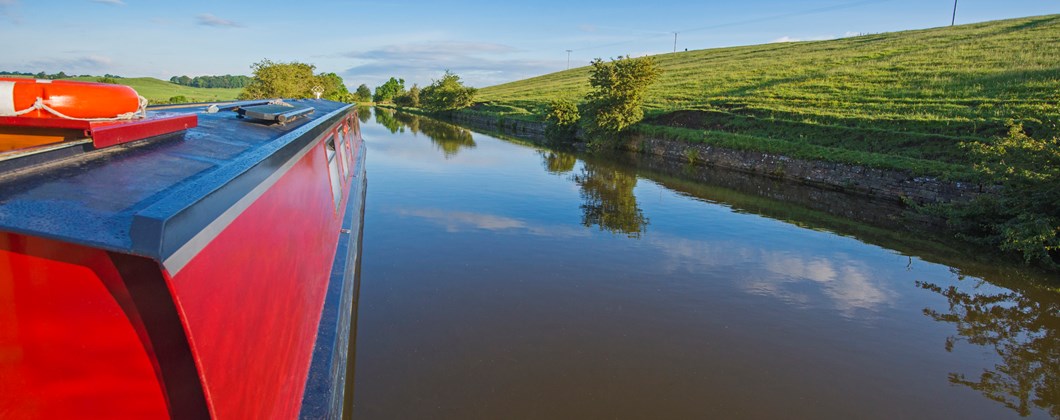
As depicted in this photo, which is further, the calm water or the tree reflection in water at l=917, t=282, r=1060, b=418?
the tree reflection in water at l=917, t=282, r=1060, b=418

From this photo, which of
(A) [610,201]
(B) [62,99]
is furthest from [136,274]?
(A) [610,201]

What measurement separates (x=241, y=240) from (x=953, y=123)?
17.0m

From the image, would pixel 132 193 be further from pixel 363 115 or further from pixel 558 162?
pixel 363 115

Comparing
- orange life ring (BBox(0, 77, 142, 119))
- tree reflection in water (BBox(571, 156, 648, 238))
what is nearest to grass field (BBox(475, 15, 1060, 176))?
A: tree reflection in water (BBox(571, 156, 648, 238))

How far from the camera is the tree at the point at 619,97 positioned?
67.0 feet

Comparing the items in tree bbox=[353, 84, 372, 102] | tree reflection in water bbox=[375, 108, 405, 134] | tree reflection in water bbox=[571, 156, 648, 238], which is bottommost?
tree reflection in water bbox=[571, 156, 648, 238]

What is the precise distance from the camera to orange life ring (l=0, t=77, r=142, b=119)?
5.45 ft

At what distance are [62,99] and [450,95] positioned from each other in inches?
1828

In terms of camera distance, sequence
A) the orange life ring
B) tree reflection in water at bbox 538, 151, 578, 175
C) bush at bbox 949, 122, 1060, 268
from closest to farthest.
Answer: the orange life ring, bush at bbox 949, 122, 1060, 268, tree reflection in water at bbox 538, 151, 578, 175

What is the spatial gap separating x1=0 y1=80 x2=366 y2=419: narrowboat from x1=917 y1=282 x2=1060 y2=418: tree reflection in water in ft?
15.4

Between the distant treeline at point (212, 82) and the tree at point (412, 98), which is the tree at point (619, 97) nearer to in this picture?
the distant treeline at point (212, 82)

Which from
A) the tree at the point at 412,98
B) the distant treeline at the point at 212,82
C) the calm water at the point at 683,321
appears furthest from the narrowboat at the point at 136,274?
the tree at the point at 412,98

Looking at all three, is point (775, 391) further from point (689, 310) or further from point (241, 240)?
point (241, 240)

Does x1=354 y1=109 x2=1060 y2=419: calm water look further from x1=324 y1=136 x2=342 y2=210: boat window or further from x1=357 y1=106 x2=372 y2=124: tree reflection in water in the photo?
x1=357 y1=106 x2=372 y2=124: tree reflection in water
